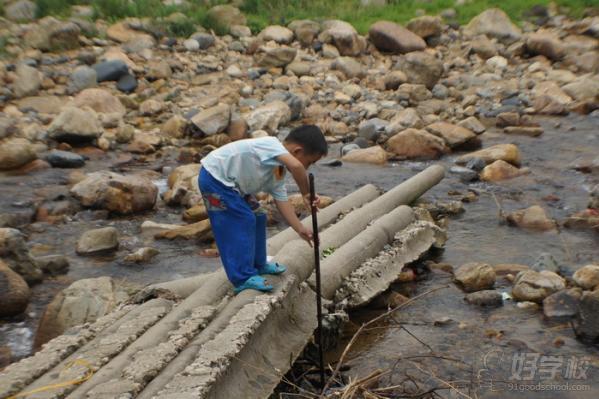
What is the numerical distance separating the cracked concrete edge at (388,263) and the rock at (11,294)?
275 centimetres

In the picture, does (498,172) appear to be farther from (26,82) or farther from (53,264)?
(26,82)

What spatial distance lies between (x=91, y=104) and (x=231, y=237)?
958 cm

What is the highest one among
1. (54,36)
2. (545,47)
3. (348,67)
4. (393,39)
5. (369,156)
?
(54,36)

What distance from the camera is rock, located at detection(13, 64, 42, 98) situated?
1332 centimetres

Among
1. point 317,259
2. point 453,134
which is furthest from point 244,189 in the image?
point 453,134

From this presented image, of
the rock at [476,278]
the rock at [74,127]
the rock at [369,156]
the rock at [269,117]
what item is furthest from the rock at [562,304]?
the rock at [74,127]

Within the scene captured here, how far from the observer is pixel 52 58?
50.1ft

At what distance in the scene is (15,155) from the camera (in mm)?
10172

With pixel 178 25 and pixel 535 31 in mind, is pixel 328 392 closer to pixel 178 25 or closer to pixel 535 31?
pixel 178 25

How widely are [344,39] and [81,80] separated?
22.6 ft

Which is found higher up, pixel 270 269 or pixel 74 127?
pixel 74 127

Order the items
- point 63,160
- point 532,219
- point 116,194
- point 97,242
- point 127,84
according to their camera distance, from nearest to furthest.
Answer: point 97,242
point 532,219
point 116,194
point 63,160
point 127,84

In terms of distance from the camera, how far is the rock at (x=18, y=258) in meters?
6.46

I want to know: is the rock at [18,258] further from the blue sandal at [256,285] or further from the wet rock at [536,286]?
the wet rock at [536,286]
